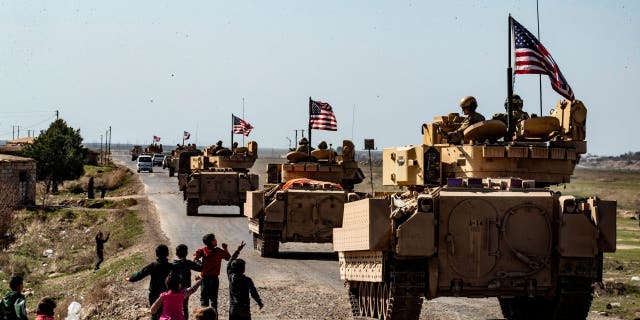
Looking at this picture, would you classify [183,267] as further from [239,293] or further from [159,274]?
[239,293]

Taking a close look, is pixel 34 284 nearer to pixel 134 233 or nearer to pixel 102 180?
pixel 134 233

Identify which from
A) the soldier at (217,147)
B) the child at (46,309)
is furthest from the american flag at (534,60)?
the soldier at (217,147)

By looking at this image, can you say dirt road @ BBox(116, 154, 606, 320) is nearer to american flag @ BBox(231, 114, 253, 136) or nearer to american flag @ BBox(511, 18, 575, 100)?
american flag @ BBox(511, 18, 575, 100)

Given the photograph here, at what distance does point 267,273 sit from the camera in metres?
24.6

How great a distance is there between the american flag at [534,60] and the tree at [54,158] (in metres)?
53.8

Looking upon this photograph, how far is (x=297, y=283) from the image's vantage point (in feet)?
74.8

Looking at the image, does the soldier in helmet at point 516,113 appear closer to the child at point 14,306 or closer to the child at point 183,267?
the child at point 183,267

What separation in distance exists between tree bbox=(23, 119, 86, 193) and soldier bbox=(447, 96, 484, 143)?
5470cm

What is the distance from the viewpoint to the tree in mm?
70688

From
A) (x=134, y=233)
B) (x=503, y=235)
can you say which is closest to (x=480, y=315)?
(x=503, y=235)

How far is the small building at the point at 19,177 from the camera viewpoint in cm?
5409

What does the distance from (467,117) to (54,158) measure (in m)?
55.8

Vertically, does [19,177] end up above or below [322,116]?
below

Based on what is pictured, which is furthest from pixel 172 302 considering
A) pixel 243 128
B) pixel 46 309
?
pixel 243 128
